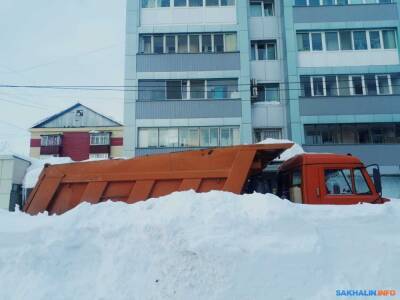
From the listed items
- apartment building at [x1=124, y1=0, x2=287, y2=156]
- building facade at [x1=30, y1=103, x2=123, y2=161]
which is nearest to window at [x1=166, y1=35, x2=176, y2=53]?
apartment building at [x1=124, y1=0, x2=287, y2=156]

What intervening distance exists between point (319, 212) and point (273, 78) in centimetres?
1584

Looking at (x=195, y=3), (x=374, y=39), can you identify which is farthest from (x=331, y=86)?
(x=195, y=3)

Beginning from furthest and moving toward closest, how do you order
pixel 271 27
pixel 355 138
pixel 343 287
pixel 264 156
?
pixel 271 27, pixel 355 138, pixel 264 156, pixel 343 287

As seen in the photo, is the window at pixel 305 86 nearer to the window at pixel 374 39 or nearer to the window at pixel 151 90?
the window at pixel 374 39

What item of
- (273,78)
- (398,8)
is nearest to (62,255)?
(273,78)

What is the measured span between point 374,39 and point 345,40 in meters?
1.81

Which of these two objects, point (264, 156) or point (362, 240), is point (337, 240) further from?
point (264, 156)

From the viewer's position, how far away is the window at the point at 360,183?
275 inches

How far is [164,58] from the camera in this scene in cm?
1956

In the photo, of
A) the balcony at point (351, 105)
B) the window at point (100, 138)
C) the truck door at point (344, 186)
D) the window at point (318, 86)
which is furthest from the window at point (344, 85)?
the window at point (100, 138)

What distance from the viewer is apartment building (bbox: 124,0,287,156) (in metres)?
18.9

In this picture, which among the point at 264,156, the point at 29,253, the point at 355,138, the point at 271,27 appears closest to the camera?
the point at 29,253

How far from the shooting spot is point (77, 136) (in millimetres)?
41375

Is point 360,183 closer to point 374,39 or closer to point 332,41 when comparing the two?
point 332,41
